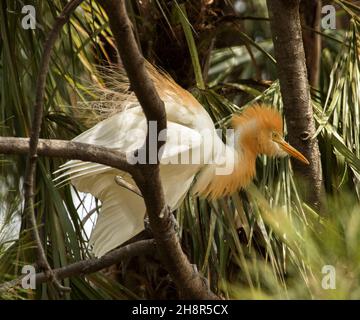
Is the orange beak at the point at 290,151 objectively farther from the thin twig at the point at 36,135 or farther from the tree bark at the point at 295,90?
the thin twig at the point at 36,135

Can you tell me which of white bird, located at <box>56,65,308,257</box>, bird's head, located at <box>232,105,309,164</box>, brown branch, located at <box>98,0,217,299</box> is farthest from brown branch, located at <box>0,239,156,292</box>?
bird's head, located at <box>232,105,309,164</box>

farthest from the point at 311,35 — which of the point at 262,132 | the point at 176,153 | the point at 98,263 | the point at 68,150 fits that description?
the point at 68,150

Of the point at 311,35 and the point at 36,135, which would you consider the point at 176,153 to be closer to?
the point at 36,135

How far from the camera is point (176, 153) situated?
7.00ft

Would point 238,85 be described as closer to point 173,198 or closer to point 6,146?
point 173,198

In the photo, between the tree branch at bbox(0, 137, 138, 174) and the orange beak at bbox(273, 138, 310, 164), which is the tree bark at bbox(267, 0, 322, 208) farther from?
the tree branch at bbox(0, 137, 138, 174)

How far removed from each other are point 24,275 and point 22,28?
2.94 ft

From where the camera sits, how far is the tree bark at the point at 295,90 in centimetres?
238

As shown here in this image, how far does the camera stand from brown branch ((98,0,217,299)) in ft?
4.27

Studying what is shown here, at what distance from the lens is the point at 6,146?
142 centimetres

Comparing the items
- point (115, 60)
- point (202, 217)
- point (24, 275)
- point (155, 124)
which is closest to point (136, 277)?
point (202, 217)

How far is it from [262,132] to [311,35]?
0.74 m

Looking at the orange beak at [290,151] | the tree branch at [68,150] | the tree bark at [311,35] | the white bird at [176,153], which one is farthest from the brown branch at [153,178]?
the tree bark at [311,35]

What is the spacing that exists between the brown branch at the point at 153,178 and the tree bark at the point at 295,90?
592 millimetres
